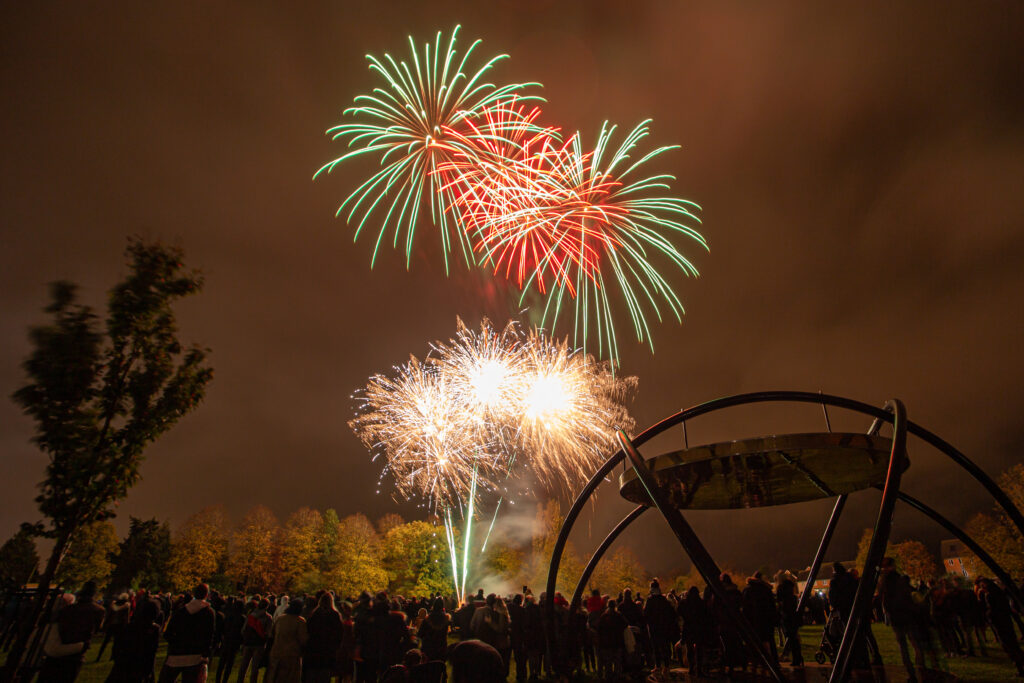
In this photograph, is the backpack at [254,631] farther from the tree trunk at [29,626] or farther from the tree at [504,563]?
the tree at [504,563]

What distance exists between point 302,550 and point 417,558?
47.6 feet

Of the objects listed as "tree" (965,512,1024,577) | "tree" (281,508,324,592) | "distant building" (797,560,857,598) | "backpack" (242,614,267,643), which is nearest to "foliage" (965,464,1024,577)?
"tree" (965,512,1024,577)

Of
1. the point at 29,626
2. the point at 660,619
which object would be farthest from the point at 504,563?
the point at 29,626

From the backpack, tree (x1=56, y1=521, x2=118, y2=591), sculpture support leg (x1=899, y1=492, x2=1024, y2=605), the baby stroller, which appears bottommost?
the backpack

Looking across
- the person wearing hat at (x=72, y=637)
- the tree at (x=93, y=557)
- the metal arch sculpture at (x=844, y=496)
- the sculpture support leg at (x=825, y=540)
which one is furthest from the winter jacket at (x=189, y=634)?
the tree at (x=93, y=557)

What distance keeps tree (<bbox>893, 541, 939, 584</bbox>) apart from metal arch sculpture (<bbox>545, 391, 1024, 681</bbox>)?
9289 centimetres

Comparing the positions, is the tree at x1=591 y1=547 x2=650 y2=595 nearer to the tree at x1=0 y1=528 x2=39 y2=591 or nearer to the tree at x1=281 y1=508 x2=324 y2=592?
the tree at x1=281 y1=508 x2=324 y2=592

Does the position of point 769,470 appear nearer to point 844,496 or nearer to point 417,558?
point 844,496

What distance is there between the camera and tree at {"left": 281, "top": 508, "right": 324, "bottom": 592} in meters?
65.9

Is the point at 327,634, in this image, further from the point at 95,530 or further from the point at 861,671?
the point at 95,530

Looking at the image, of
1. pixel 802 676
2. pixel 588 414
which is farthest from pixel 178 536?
pixel 802 676

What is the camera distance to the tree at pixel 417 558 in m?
64.2

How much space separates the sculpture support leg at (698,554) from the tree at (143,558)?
7204cm

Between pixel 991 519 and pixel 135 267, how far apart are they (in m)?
88.0
